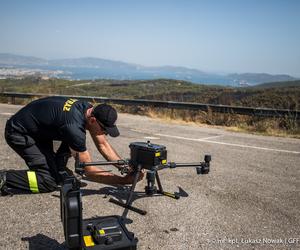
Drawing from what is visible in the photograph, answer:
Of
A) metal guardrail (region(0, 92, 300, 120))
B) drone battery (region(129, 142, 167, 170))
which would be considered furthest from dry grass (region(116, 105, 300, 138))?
drone battery (region(129, 142, 167, 170))

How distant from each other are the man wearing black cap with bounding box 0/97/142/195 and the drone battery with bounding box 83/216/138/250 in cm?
130

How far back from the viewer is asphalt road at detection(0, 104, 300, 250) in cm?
382

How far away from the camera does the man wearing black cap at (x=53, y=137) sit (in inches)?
174

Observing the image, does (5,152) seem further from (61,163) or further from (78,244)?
(78,244)

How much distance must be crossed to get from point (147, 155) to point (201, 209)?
1.12 meters

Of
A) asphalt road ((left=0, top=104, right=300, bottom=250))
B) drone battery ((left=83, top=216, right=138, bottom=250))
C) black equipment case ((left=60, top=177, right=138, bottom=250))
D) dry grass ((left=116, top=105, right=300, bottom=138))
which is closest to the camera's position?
black equipment case ((left=60, top=177, right=138, bottom=250))

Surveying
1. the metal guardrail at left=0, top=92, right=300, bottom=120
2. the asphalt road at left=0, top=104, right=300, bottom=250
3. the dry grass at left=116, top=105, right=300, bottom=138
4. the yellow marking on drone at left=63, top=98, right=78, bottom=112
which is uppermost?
the yellow marking on drone at left=63, top=98, right=78, bottom=112

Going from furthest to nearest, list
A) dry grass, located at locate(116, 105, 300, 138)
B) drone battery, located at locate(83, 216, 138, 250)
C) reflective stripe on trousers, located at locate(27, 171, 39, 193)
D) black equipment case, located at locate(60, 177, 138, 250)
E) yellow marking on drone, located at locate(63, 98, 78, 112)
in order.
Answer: dry grass, located at locate(116, 105, 300, 138), reflective stripe on trousers, located at locate(27, 171, 39, 193), yellow marking on drone, located at locate(63, 98, 78, 112), drone battery, located at locate(83, 216, 138, 250), black equipment case, located at locate(60, 177, 138, 250)

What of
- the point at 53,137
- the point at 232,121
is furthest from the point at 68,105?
the point at 232,121

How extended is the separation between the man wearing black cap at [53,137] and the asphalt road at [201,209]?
256 millimetres

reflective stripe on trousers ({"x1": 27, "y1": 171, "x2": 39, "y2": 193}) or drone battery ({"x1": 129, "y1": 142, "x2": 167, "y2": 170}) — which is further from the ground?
drone battery ({"x1": 129, "y1": 142, "x2": 167, "y2": 170})

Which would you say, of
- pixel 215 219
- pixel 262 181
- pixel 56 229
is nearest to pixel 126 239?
pixel 56 229

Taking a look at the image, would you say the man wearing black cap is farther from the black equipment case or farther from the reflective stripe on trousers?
the black equipment case

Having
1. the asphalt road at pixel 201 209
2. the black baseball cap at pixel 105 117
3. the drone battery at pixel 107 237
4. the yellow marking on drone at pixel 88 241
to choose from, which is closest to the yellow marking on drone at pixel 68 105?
the black baseball cap at pixel 105 117
